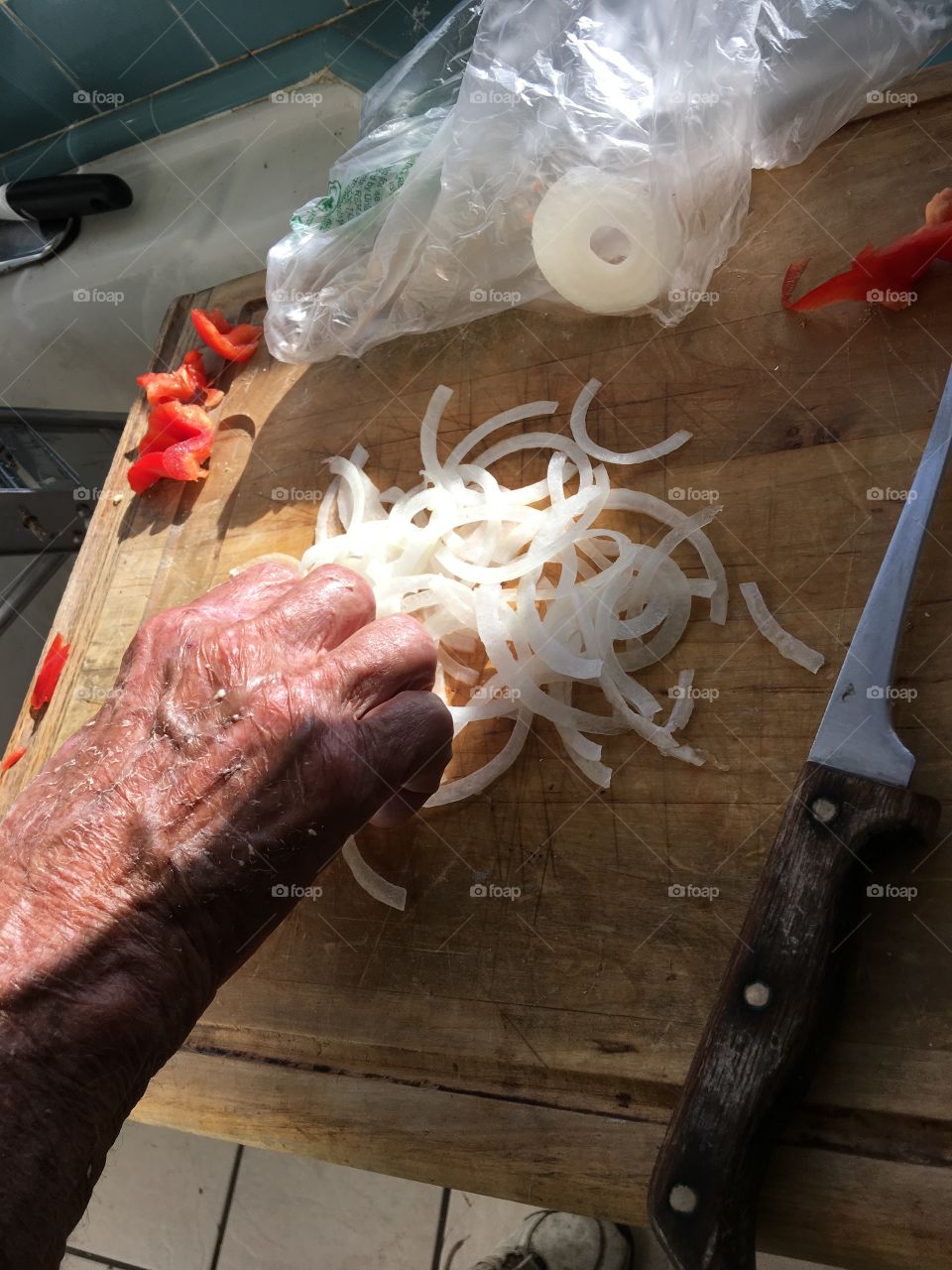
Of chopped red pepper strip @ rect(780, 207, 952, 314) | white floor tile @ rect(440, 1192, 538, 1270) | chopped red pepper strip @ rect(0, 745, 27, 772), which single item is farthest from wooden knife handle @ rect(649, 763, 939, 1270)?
chopped red pepper strip @ rect(0, 745, 27, 772)

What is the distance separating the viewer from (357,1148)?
1.49 metres

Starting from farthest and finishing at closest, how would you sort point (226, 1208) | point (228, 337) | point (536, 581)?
point (226, 1208), point (228, 337), point (536, 581)

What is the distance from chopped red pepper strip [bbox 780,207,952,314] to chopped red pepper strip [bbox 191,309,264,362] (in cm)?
136

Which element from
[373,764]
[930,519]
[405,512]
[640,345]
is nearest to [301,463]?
[405,512]

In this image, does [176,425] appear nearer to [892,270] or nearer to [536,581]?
[536,581]

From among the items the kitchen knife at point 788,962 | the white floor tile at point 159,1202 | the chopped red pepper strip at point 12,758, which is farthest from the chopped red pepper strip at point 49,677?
the kitchen knife at point 788,962

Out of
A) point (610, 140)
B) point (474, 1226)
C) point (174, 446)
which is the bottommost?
point (474, 1226)

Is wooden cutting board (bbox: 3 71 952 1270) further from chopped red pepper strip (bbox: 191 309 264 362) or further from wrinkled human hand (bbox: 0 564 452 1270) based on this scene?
chopped red pepper strip (bbox: 191 309 264 362)

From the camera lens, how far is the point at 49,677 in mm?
2252

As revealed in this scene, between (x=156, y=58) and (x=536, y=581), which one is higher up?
(x=156, y=58)

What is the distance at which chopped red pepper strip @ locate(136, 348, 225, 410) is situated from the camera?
7.96 feet

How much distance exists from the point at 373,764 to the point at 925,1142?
867 mm

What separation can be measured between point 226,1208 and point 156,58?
10.7ft

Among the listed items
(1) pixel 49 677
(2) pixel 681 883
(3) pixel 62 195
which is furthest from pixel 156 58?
(2) pixel 681 883
